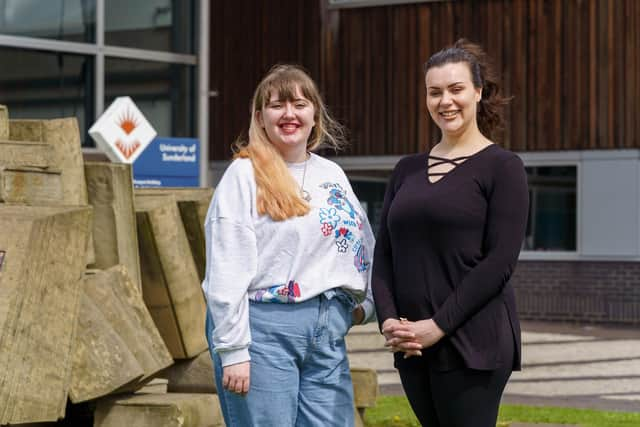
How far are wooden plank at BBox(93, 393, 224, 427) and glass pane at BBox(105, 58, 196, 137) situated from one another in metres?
12.3

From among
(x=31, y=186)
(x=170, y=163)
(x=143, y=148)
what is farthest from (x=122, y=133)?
(x=31, y=186)

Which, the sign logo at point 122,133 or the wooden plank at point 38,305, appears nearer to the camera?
the wooden plank at point 38,305

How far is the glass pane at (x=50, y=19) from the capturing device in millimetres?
16641

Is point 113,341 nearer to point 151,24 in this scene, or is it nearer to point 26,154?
point 26,154

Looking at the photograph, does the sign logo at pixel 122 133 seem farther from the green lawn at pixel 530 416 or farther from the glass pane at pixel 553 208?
the glass pane at pixel 553 208

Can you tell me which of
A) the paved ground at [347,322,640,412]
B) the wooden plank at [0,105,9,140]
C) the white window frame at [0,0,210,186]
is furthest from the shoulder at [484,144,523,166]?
the white window frame at [0,0,210,186]

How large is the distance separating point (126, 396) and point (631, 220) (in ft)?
48.3

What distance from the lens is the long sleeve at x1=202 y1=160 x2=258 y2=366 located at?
3721 millimetres

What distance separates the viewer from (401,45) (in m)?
21.6

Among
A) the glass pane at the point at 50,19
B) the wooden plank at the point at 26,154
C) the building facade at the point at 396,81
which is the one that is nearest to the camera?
the wooden plank at the point at 26,154

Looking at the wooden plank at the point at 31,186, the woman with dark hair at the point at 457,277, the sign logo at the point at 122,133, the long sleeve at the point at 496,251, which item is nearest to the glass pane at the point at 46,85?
the sign logo at the point at 122,133

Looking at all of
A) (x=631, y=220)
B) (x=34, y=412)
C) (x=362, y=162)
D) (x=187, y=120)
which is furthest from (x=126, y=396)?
(x=362, y=162)

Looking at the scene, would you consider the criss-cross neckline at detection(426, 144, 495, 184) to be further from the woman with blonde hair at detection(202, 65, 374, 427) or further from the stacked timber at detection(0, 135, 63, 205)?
the stacked timber at detection(0, 135, 63, 205)

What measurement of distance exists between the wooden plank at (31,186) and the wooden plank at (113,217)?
29 cm
